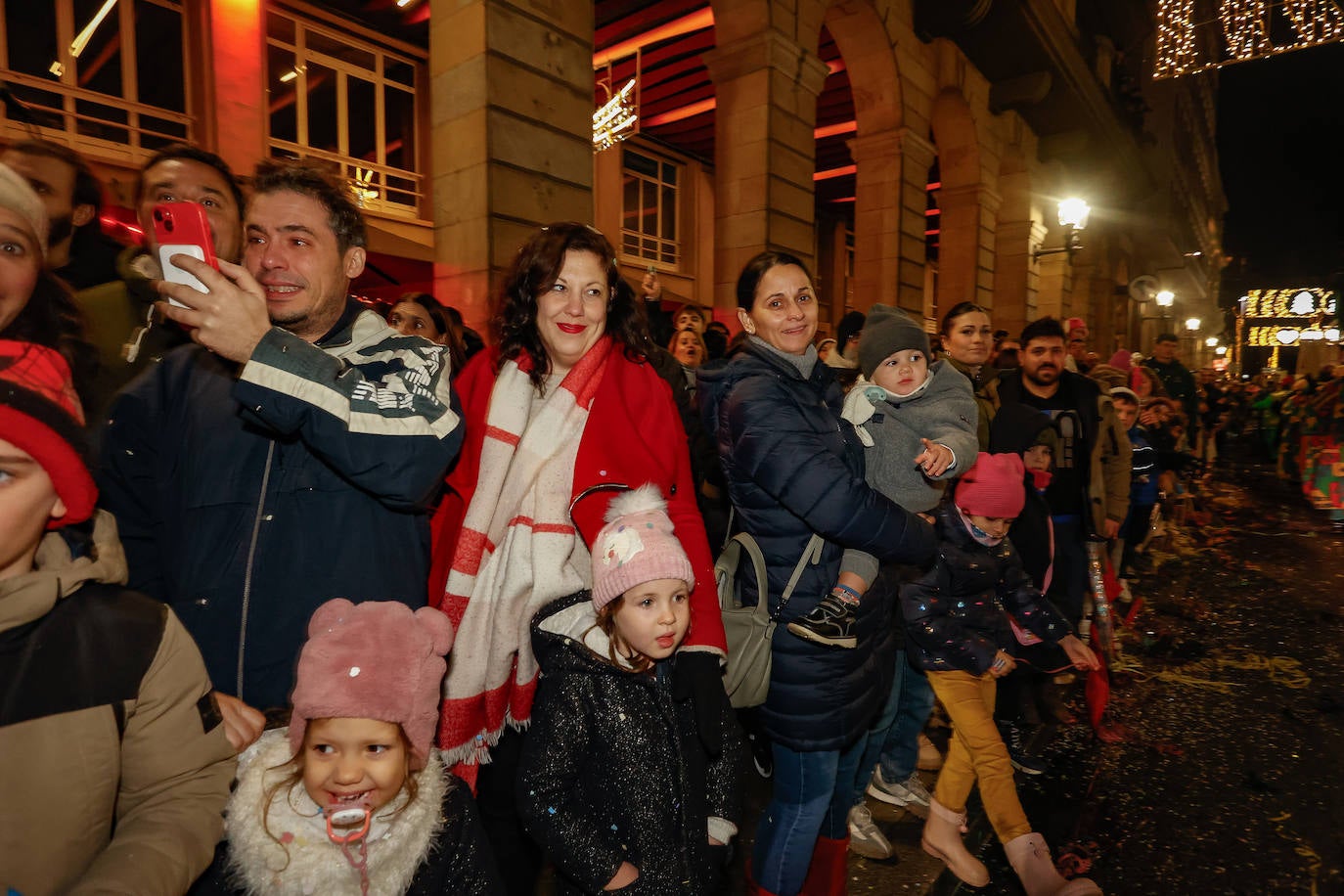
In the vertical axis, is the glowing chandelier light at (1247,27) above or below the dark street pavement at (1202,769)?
above

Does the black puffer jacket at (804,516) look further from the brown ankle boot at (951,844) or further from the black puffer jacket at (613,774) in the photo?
the brown ankle boot at (951,844)

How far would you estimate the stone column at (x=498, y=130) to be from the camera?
551cm

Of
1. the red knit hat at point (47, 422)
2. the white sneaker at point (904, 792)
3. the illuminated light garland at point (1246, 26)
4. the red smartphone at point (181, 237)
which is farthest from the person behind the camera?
the illuminated light garland at point (1246, 26)

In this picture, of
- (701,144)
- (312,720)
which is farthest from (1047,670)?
(701,144)

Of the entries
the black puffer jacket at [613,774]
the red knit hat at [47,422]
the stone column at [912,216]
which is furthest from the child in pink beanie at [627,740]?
the stone column at [912,216]

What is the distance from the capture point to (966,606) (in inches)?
111

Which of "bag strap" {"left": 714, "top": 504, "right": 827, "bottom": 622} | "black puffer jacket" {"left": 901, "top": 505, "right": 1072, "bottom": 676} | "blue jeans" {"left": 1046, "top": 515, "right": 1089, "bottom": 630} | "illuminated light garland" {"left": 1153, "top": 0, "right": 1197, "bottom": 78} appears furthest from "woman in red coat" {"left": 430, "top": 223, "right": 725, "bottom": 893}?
"illuminated light garland" {"left": 1153, "top": 0, "right": 1197, "bottom": 78}

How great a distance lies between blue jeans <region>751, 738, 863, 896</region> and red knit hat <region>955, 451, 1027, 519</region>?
127 centimetres

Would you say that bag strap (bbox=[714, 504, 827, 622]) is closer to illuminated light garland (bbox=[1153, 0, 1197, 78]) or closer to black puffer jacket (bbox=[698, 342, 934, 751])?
black puffer jacket (bbox=[698, 342, 934, 751])

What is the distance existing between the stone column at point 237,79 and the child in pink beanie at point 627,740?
981 cm

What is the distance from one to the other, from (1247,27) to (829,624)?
15553 mm

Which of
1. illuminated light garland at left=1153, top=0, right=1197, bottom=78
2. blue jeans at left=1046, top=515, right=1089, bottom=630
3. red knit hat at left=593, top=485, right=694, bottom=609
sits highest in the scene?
illuminated light garland at left=1153, top=0, right=1197, bottom=78

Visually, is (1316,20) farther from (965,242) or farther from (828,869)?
(828,869)

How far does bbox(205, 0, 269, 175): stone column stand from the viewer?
8.71 metres
